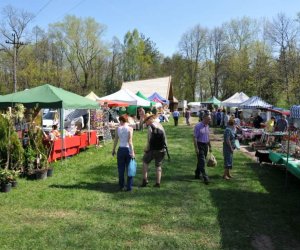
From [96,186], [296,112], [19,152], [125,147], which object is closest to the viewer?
[125,147]

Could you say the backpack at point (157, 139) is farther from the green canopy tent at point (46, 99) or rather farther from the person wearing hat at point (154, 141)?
the green canopy tent at point (46, 99)

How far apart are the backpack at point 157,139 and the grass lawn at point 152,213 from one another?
97 cm

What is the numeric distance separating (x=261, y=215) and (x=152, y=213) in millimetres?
1939

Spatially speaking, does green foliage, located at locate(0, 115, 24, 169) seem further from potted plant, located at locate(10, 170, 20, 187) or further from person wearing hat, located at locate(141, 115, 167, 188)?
person wearing hat, located at locate(141, 115, 167, 188)

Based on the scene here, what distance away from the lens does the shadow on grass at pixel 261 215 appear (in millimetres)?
5739

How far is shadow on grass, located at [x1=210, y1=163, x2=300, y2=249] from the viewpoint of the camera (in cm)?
574

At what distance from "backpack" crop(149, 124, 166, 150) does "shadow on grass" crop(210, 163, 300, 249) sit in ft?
5.01

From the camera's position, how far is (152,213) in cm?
699

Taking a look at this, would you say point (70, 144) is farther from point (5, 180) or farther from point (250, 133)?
point (250, 133)

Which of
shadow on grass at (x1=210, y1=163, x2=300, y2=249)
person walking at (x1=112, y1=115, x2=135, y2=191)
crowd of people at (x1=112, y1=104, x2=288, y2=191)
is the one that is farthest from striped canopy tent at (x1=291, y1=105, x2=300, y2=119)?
person walking at (x1=112, y1=115, x2=135, y2=191)

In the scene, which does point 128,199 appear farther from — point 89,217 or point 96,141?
point 96,141

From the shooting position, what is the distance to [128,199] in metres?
7.91

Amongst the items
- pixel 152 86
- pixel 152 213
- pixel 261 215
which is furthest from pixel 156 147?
pixel 152 86

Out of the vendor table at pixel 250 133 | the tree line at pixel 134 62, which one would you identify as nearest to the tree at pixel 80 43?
the tree line at pixel 134 62
